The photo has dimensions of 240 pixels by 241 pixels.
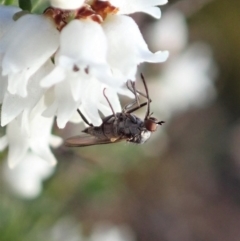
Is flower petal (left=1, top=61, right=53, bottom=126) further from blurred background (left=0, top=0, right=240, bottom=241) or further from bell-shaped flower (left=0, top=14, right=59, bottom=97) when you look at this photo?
blurred background (left=0, top=0, right=240, bottom=241)

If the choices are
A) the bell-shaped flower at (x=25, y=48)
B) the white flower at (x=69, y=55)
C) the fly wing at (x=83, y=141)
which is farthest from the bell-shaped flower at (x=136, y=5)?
the fly wing at (x=83, y=141)

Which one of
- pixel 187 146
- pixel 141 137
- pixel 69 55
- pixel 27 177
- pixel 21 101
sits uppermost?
pixel 69 55

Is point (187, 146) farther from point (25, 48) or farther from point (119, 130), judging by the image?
point (25, 48)

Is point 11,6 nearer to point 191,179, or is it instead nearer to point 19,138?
point 19,138

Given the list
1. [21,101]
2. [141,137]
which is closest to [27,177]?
[141,137]

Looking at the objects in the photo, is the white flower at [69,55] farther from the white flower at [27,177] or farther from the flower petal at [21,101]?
the white flower at [27,177]

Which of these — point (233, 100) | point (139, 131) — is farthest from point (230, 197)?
point (139, 131)

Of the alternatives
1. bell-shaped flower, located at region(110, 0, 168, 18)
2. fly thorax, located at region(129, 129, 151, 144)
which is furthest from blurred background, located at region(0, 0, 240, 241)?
bell-shaped flower, located at region(110, 0, 168, 18)
